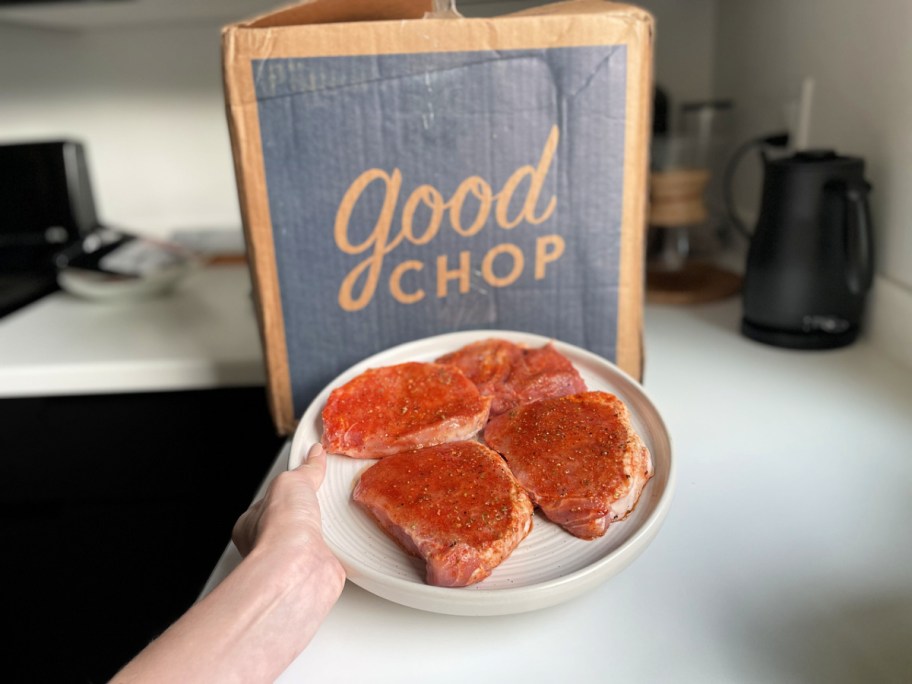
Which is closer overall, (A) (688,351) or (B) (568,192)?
(B) (568,192)

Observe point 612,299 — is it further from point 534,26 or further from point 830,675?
point 830,675

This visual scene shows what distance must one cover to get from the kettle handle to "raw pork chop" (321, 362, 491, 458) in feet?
1.80

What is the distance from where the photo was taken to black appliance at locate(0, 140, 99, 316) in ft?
4.61

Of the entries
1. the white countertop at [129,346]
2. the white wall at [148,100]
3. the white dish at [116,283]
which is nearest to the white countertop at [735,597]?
the white countertop at [129,346]

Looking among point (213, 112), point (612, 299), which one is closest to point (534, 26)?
point (612, 299)

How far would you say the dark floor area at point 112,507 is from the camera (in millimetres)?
913

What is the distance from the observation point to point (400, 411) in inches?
25.1

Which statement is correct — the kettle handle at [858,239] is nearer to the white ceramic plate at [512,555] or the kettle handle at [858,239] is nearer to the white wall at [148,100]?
the white ceramic plate at [512,555]

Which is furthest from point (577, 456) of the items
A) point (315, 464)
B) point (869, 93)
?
point (869, 93)

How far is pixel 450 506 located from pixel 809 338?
2.09ft

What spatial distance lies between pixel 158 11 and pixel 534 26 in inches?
37.8

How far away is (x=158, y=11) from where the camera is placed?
1296 millimetres

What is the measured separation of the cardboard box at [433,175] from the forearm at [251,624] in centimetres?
35

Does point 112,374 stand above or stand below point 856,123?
below
